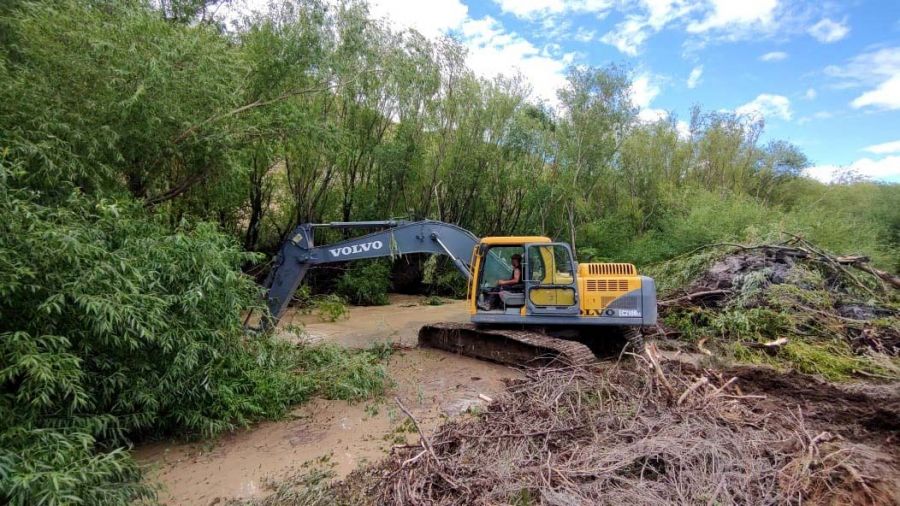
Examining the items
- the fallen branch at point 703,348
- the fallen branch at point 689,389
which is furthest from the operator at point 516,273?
the fallen branch at point 689,389

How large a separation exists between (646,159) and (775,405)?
638 inches

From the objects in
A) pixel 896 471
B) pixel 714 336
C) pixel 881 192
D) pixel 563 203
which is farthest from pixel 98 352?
pixel 881 192

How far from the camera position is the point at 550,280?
23.7 feet

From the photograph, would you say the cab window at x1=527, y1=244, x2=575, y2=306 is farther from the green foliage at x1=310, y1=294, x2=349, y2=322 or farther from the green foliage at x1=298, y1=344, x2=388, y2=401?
the green foliage at x1=310, y1=294, x2=349, y2=322

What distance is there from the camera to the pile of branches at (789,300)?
7.25 metres

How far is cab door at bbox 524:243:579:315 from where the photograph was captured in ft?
23.4

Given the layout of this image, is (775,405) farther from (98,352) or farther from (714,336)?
(98,352)

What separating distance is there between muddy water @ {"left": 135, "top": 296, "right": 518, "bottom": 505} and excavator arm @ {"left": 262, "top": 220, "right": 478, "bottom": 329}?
1.75 metres

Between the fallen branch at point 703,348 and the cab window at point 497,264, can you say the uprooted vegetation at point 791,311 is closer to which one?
the fallen branch at point 703,348

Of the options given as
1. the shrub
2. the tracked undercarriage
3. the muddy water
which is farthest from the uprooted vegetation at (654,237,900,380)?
the shrub

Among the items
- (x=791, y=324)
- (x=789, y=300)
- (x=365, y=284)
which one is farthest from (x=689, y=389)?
(x=365, y=284)

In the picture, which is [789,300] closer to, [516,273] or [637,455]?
[516,273]

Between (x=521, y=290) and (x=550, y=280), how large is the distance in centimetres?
50

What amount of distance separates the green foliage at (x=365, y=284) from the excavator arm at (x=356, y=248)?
7.10 m
